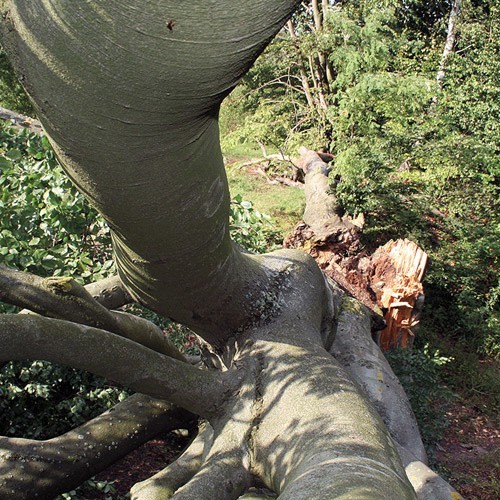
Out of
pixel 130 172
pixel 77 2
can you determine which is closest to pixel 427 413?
pixel 130 172

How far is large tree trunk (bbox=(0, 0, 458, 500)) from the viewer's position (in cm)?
168

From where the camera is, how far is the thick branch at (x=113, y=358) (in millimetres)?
2541

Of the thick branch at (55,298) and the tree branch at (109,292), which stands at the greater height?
the thick branch at (55,298)

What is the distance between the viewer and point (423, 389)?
6.68m

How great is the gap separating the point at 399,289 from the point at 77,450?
485 centimetres

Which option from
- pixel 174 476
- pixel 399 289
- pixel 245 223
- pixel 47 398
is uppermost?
pixel 245 223

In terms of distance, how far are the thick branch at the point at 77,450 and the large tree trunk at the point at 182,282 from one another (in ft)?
0.04

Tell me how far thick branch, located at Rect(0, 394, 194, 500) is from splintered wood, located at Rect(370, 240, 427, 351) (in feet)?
12.7

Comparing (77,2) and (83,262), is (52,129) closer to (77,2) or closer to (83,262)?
(77,2)

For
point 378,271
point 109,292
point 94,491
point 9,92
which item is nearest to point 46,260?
point 109,292

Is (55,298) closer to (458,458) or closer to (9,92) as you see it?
(458,458)

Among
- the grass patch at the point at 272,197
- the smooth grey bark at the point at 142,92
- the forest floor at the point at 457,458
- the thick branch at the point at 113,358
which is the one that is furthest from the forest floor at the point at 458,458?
the grass patch at the point at 272,197

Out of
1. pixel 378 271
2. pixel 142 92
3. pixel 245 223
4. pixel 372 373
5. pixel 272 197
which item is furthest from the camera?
pixel 272 197

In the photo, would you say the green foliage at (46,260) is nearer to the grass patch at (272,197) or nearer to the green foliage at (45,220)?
the green foliage at (45,220)
